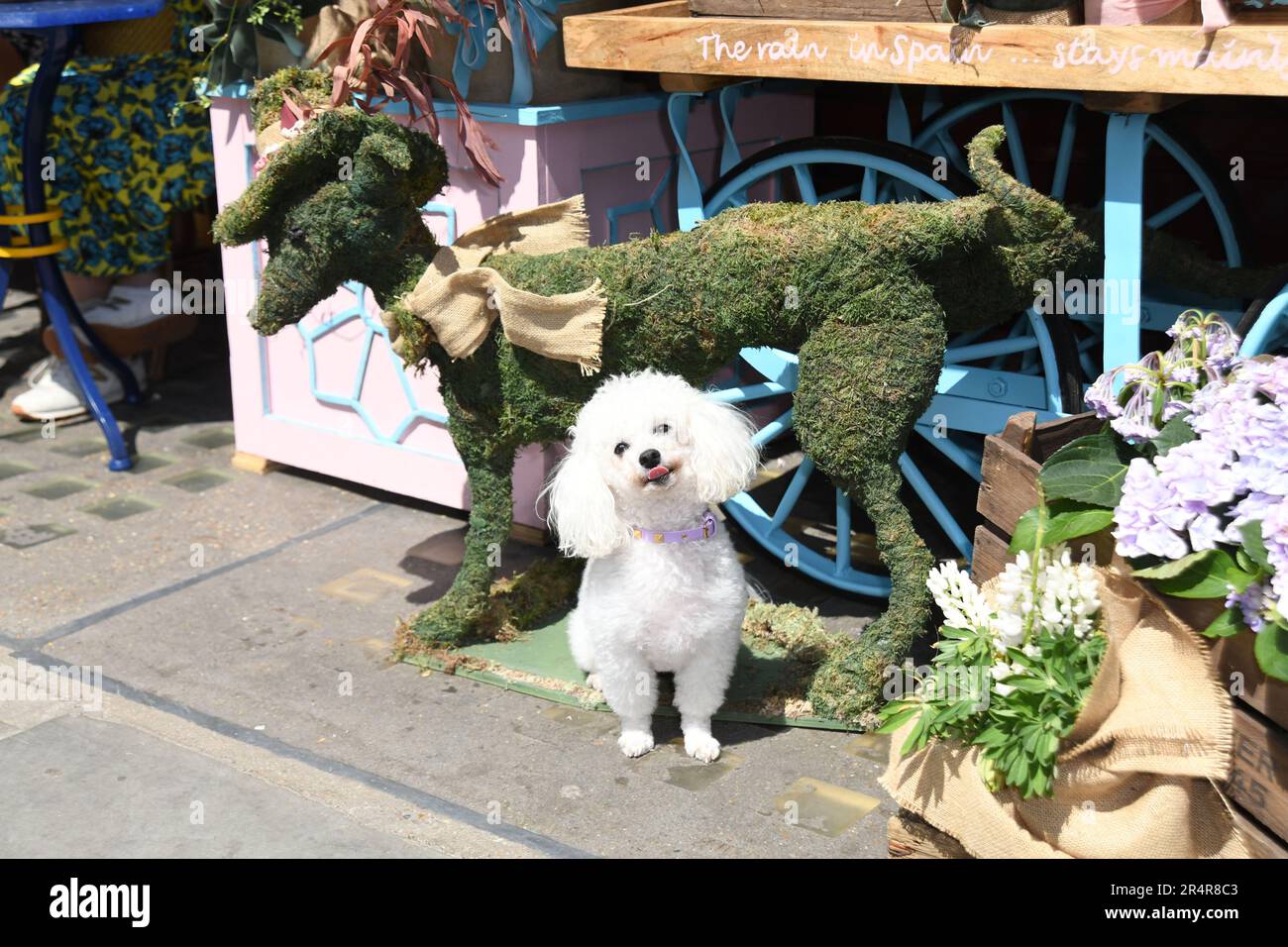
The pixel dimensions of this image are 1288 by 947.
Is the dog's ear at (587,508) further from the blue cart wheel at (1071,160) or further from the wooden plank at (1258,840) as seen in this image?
the blue cart wheel at (1071,160)

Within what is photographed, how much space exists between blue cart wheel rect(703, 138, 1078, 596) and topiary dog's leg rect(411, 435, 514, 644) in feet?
2.34

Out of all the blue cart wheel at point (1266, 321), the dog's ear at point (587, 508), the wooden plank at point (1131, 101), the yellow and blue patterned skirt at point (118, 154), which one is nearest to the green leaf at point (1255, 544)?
the blue cart wheel at point (1266, 321)

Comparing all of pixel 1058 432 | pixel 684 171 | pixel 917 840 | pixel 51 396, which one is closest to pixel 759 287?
pixel 1058 432

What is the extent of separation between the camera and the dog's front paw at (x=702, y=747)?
11.2 ft

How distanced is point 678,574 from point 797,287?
804 mm

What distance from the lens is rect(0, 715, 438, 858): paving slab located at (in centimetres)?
306

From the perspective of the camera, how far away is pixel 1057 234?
346cm

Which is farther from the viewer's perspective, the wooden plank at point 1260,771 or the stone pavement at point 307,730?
the stone pavement at point 307,730

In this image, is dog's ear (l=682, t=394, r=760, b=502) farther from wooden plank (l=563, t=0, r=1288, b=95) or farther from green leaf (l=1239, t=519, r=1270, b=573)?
green leaf (l=1239, t=519, r=1270, b=573)

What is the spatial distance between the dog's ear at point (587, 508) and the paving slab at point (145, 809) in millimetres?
820
